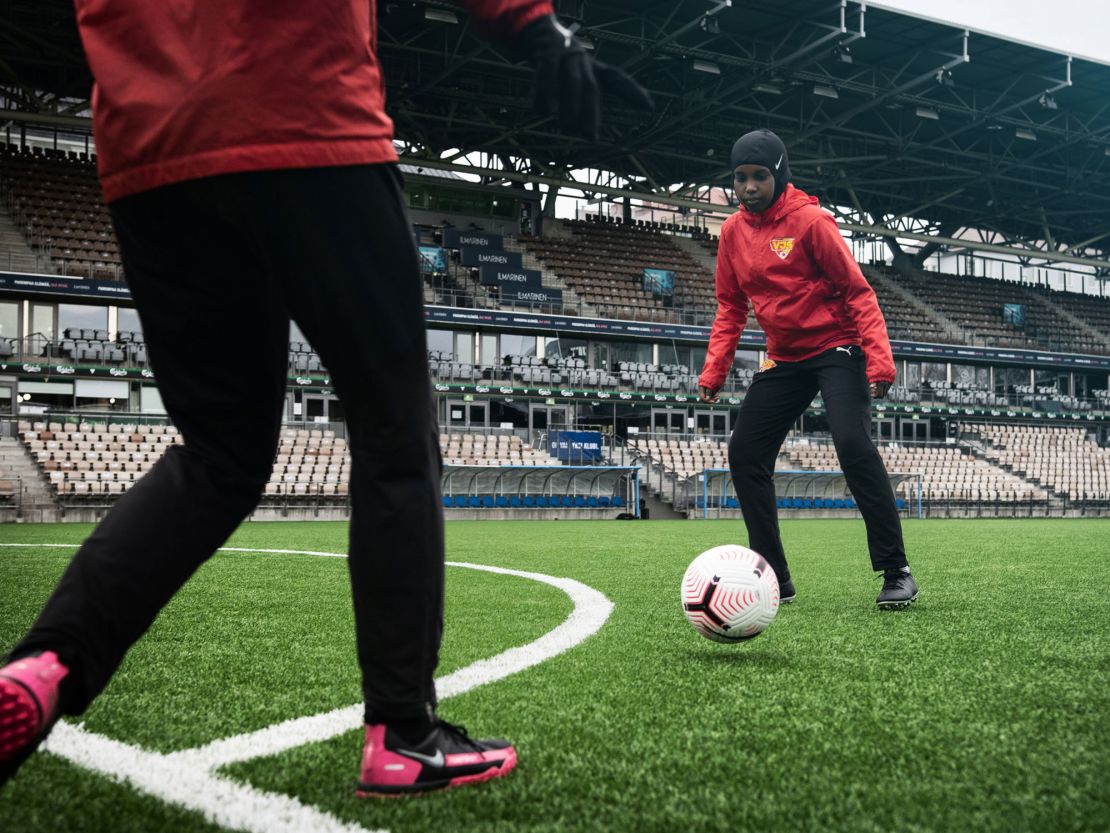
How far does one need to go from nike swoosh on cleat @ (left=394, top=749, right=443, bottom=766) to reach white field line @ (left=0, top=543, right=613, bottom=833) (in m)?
0.19

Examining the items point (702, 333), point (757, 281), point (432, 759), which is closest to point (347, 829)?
point (432, 759)

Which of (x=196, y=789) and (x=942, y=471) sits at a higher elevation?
(x=196, y=789)

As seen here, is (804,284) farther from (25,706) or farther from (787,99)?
(787,99)

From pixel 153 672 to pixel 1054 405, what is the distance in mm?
44725

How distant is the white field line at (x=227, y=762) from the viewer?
62.7 inches

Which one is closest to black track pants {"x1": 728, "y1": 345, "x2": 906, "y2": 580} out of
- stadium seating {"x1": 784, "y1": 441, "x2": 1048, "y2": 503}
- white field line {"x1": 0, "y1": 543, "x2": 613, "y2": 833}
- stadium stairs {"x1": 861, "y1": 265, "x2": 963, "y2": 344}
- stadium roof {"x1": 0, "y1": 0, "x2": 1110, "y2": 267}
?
white field line {"x1": 0, "y1": 543, "x2": 613, "y2": 833}

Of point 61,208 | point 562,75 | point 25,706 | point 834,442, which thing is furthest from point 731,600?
point 61,208

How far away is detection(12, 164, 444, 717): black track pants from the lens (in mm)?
1640

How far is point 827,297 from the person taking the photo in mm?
4777

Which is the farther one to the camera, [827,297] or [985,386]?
[985,386]

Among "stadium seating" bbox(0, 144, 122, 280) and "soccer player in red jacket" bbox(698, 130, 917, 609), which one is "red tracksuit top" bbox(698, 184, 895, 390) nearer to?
"soccer player in red jacket" bbox(698, 130, 917, 609)

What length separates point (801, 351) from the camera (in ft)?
15.9

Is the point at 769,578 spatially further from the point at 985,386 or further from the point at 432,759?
the point at 985,386

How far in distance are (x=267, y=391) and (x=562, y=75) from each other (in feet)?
2.64
